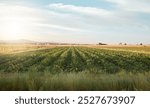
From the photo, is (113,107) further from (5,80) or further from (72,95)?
(5,80)

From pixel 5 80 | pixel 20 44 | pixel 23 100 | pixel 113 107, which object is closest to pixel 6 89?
pixel 5 80

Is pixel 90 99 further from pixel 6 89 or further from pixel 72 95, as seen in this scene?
pixel 6 89

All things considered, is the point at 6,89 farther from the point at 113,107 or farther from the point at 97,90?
the point at 113,107

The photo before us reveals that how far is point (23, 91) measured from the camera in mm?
6227

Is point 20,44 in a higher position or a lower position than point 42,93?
higher

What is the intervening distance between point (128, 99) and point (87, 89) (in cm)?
84

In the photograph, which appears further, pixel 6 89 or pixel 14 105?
pixel 6 89

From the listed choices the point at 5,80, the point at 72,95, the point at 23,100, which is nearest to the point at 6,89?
the point at 5,80

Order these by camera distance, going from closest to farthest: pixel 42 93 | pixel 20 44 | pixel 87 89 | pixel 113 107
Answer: pixel 113 107, pixel 42 93, pixel 87 89, pixel 20 44

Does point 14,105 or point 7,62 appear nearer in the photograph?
point 14,105

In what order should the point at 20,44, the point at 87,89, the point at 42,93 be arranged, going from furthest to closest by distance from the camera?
A: the point at 20,44 → the point at 87,89 → the point at 42,93

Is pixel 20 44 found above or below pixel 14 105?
above

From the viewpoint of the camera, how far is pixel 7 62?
33.5 feet

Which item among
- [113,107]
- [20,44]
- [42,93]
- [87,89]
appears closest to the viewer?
[113,107]
